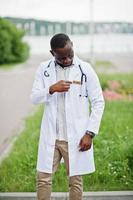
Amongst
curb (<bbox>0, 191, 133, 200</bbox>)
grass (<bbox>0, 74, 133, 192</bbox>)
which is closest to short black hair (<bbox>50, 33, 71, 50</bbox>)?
curb (<bbox>0, 191, 133, 200</bbox>)

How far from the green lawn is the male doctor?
1.35 meters

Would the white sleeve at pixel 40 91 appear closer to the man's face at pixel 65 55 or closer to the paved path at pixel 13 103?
the man's face at pixel 65 55

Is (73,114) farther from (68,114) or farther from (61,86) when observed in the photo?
(61,86)

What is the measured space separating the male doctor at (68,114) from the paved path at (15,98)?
10.5 feet

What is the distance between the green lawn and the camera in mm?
5196

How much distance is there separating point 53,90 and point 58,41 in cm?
36

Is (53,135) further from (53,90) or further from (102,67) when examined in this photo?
(102,67)

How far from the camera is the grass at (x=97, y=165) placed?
17.0 feet

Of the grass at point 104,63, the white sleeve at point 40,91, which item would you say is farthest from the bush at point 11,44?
the white sleeve at point 40,91

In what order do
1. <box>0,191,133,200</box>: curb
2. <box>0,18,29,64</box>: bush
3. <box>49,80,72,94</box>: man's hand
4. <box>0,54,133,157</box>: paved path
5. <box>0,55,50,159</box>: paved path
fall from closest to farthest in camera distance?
<box>49,80,72,94</box>: man's hand → <box>0,191,133,200</box>: curb → <box>0,55,50,159</box>: paved path → <box>0,54,133,157</box>: paved path → <box>0,18,29,64</box>: bush

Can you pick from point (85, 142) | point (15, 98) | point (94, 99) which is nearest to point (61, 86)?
point (94, 99)

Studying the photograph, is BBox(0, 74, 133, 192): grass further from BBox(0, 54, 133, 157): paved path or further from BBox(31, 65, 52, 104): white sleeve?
BBox(31, 65, 52, 104): white sleeve

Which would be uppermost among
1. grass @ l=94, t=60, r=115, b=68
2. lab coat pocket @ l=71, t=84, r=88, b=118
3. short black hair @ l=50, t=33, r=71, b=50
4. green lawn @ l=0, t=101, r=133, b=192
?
grass @ l=94, t=60, r=115, b=68

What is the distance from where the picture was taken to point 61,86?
365 cm
